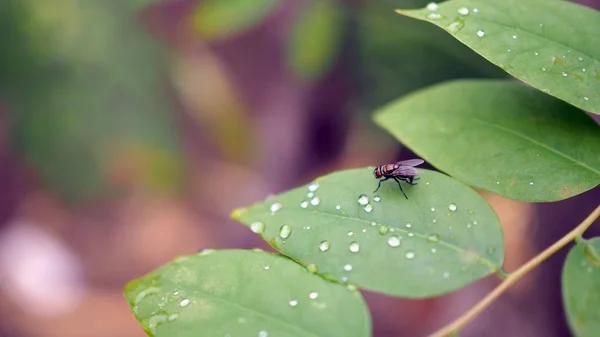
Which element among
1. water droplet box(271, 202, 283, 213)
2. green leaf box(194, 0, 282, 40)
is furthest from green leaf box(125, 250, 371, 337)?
green leaf box(194, 0, 282, 40)

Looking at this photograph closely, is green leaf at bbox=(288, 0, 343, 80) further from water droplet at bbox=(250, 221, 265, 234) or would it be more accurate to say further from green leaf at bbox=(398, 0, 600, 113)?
water droplet at bbox=(250, 221, 265, 234)

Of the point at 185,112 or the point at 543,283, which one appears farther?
the point at 185,112

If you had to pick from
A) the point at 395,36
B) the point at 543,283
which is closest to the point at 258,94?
the point at 395,36

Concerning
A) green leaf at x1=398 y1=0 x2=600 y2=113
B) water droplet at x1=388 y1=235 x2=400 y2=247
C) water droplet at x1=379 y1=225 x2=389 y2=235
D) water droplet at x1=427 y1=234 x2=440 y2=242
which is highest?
green leaf at x1=398 y1=0 x2=600 y2=113

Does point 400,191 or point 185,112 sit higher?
→ point 400,191

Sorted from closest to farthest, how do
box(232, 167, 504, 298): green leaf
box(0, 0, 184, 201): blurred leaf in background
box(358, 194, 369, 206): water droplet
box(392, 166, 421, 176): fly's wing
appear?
box(232, 167, 504, 298): green leaf < box(358, 194, 369, 206): water droplet < box(392, 166, 421, 176): fly's wing < box(0, 0, 184, 201): blurred leaf in background

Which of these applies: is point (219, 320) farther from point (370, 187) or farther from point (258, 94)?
point (258, 94)

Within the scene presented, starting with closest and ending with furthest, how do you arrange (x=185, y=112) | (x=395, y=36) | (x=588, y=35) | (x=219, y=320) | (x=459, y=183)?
(x=219, y=320), (x=459, y=183), (x=588, y=35), (x=395, y=36), (x=185, y=112)
